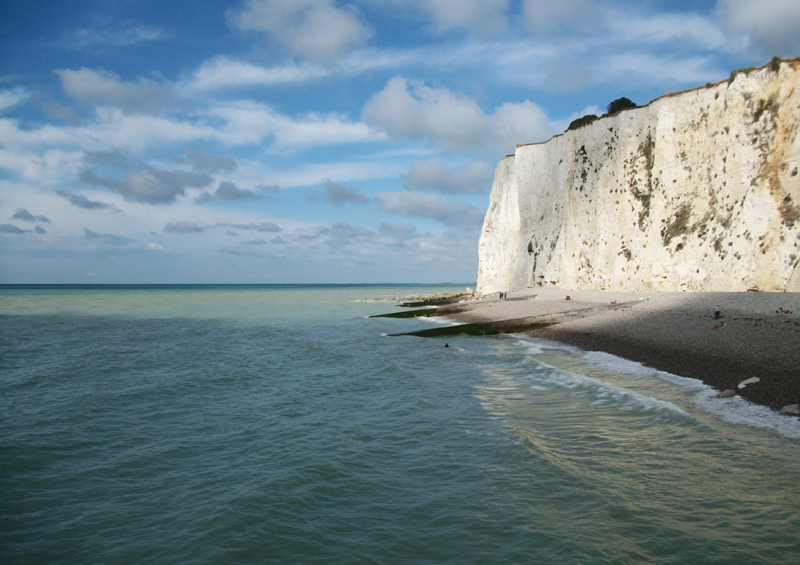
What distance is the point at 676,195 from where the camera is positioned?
27578 millimetres

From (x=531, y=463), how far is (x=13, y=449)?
8.78 meters

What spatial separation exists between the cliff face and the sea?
14129 mm

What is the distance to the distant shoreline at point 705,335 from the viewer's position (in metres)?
10.3

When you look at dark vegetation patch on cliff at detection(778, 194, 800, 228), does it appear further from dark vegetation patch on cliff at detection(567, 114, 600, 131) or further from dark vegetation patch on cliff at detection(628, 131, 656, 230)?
dark vegetation patch on cliff at detection(567, 114, 600, 131)

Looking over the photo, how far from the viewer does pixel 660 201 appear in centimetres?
2850

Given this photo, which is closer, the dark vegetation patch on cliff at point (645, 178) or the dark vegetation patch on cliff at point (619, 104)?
the dark vegetation patch on cliff at point (645, 178)

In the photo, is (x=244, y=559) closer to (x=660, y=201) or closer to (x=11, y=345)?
(x=11, y=345)

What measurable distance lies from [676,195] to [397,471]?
91.9 ft

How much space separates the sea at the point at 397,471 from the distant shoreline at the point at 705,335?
105cm

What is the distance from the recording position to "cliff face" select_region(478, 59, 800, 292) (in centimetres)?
2091

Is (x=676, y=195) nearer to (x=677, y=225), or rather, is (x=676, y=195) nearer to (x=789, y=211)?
(x=677, y=225)

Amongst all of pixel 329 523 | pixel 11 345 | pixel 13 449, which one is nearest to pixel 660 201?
pixel 329 523

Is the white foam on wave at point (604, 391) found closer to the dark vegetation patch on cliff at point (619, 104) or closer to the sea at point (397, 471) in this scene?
the sea at point (397, 471)

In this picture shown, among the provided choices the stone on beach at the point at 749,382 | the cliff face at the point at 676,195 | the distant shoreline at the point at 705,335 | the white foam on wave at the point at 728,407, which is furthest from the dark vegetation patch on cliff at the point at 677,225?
the stone on beach at the point at 749,382
